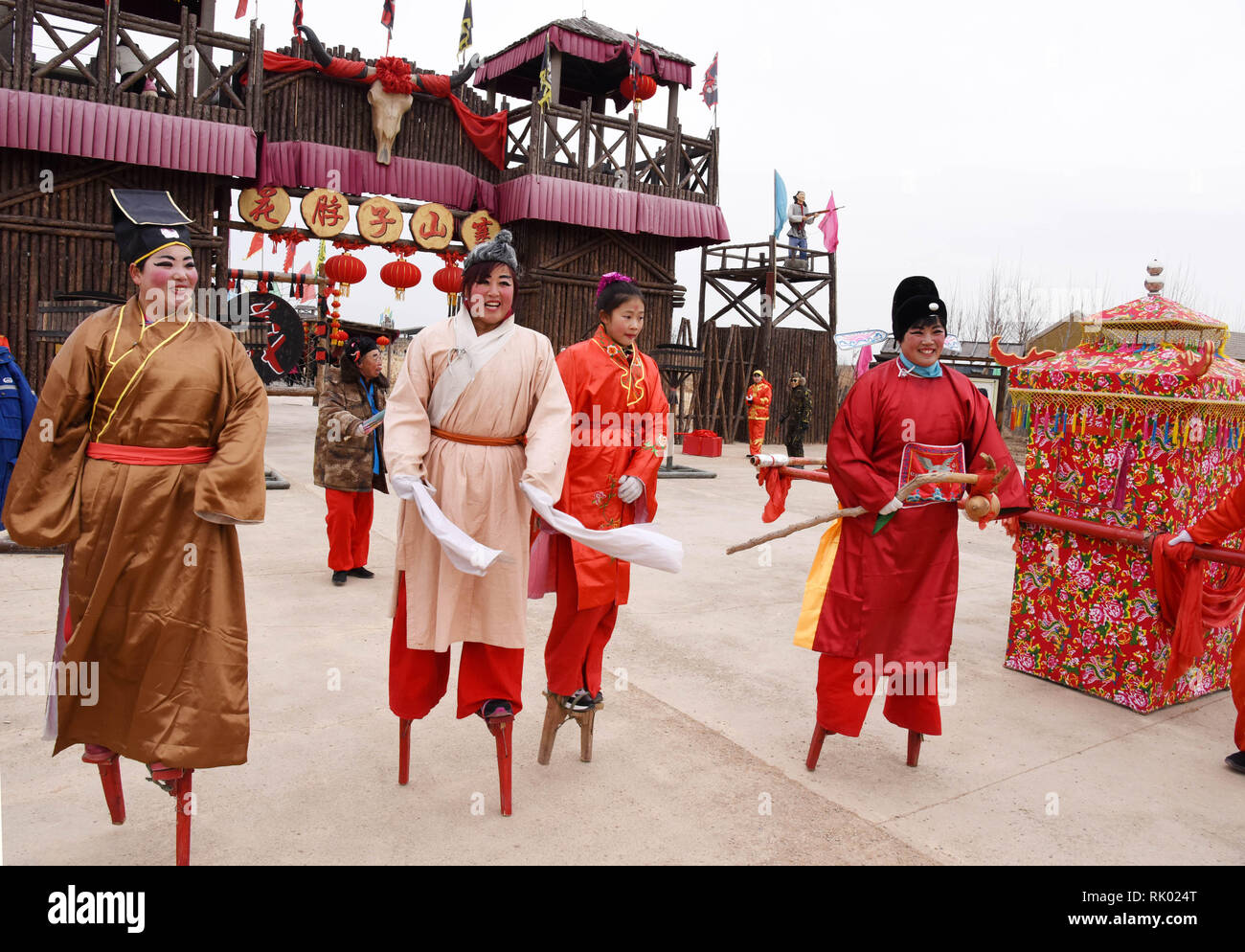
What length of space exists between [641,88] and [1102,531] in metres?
11.0

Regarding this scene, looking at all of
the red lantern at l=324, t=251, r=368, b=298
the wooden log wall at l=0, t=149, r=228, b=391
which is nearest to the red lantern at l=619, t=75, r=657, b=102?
the red lantern at l=324, t=251, r=368, b=298

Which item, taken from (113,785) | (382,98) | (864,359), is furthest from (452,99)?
(113,785)

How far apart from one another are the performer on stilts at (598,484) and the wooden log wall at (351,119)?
9082mm

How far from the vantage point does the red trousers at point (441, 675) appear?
292cm

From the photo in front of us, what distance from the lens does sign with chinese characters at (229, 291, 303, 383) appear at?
942 centimetres

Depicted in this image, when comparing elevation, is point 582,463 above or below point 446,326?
below

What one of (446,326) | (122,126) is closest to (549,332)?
(122,126)

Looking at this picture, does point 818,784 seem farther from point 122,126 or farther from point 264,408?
point 122,126

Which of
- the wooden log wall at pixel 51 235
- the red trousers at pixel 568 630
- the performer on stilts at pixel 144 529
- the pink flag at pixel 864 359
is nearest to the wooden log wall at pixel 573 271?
the pink flag at pixel 864 359

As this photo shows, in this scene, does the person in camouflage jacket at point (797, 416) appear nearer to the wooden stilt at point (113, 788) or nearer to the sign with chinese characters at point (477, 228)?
the sign with chinese characters at point (477, 228)

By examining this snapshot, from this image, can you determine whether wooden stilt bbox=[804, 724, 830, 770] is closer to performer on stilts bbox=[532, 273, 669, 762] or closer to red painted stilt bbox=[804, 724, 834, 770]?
red painted stilt bbox=[804, 724, 834, 770]

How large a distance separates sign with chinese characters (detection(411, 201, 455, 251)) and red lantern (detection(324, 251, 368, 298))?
905mm

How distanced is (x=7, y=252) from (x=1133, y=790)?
11.0 meters

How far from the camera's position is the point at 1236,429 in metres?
4.31
